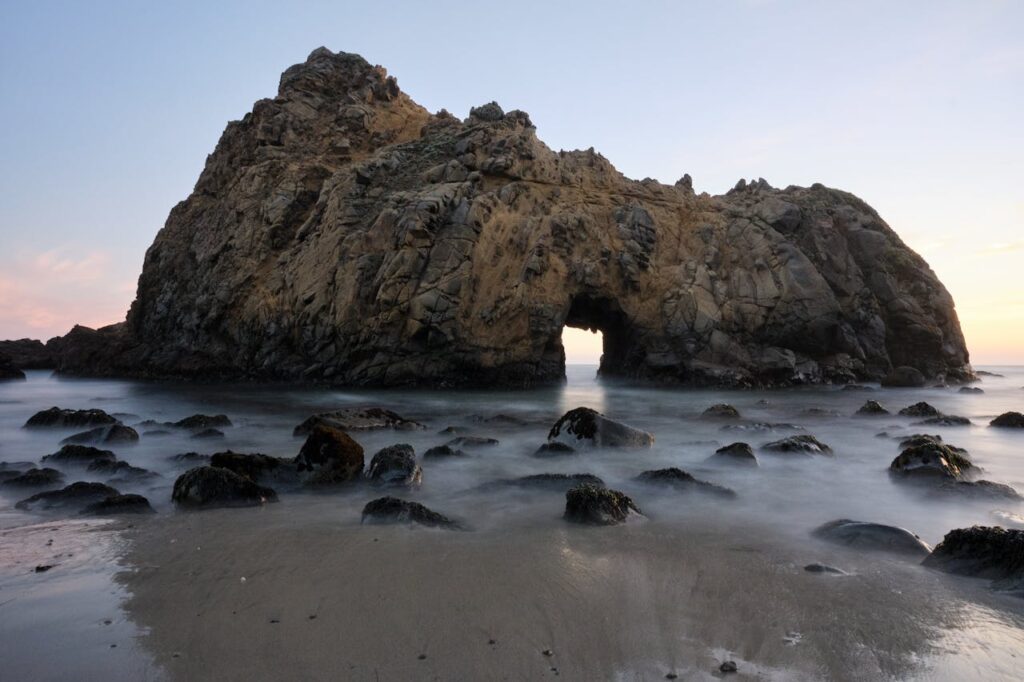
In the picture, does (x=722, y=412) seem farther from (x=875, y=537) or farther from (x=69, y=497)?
(x=69, y=497)

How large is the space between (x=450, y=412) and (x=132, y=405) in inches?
404

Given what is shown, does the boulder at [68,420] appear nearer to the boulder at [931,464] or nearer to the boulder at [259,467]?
the boulder at [259,467]

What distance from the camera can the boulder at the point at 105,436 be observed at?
11148 millimetres

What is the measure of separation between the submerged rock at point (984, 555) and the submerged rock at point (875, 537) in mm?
221

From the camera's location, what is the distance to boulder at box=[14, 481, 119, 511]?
21.7 ft

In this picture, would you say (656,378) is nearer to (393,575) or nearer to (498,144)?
(498,144)

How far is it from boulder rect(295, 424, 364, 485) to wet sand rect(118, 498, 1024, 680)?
2169mm

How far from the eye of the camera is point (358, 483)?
785 cm

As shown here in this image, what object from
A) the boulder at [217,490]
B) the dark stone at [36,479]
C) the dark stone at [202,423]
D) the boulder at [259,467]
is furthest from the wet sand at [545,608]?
the dark stone at [202,423]

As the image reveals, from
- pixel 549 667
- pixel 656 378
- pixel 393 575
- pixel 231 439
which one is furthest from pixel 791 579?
pixel 656 378

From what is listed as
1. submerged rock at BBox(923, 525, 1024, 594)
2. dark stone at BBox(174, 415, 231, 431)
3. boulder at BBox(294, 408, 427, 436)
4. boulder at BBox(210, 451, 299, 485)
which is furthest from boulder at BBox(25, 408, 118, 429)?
submerged rock at BBox(923, 525, 1024, 594)

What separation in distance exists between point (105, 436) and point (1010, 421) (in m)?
18.2

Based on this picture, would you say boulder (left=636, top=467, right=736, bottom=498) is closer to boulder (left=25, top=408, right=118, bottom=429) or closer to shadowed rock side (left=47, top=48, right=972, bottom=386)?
boulder (left=25, top=408, right=118, bottom=429)

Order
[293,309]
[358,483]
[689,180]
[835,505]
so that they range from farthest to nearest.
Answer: [689,180]
[293,309]
[358,483]
[835,505]
